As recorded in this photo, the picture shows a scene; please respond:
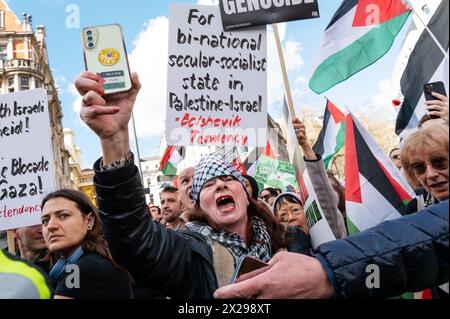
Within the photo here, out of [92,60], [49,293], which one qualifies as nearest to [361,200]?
[92,60]

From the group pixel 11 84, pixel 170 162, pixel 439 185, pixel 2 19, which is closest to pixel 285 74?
pixel 439 185

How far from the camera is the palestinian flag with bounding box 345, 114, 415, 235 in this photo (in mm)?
2922

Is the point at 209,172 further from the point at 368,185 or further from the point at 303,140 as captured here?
the point at 368,185

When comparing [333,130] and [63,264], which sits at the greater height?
[333,130]

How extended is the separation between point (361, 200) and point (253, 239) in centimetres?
91

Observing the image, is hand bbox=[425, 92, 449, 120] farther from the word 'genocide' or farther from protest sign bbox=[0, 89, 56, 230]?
protest sign bbox=[0, 89, 56, 230]

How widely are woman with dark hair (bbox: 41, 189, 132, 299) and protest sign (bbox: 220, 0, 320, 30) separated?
2209 mm

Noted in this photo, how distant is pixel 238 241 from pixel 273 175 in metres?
6.67

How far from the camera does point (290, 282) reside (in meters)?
0.99

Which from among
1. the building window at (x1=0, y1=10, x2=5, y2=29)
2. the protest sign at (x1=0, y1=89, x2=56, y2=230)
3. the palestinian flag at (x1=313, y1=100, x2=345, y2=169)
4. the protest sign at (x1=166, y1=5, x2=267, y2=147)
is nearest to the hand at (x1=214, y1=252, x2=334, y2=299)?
the protest sign at (x1=166, y1=5, x2=267, y2=147)

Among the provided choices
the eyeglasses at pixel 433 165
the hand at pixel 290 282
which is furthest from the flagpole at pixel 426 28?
the hand at pixel 290 282

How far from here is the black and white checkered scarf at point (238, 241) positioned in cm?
221
